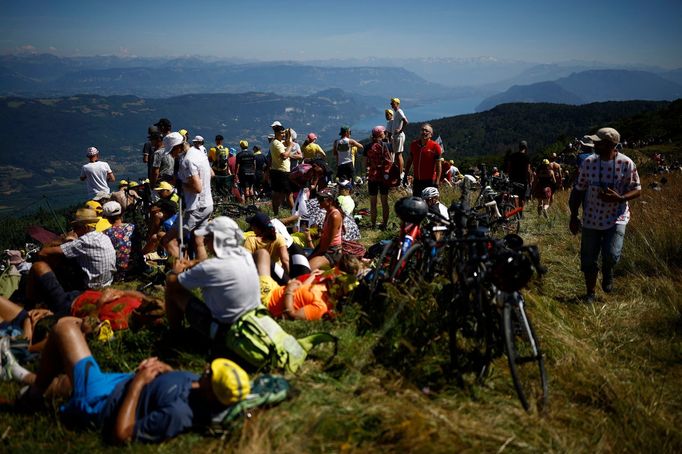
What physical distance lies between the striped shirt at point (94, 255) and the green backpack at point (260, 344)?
280 cm

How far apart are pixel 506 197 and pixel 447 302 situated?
6.44 metres

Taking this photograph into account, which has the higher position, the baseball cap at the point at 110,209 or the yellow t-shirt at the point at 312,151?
the yellow t-shirt at the point at 312,151

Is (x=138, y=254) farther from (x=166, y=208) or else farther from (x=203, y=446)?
(x=203, y=446)

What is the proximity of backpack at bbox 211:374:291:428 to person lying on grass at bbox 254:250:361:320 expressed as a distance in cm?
138

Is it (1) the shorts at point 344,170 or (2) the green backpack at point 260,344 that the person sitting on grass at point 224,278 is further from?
(1) the shorts at point 344,170

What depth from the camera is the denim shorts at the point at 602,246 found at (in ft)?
16.4

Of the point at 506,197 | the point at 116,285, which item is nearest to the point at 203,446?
the point at 116,285

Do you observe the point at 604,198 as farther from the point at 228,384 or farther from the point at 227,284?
the point at 228,384

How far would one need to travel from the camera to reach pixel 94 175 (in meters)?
8.52

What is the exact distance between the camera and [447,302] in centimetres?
384

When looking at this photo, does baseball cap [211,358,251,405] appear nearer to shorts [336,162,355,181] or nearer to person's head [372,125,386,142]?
person's head [372,125,386,142]

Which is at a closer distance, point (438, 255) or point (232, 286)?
point (232, 286)

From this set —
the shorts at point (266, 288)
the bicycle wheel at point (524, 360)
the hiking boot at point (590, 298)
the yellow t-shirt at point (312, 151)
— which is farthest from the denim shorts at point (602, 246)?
the yellow t-shirt at point (312, 151)

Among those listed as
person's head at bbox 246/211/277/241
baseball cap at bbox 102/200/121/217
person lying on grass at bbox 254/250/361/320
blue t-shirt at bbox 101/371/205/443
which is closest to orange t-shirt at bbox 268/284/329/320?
person lying on grass at bbox 254/250/361/320
